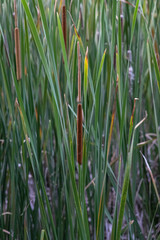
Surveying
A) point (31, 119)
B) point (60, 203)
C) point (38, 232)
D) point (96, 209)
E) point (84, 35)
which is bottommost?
point (38, 232)

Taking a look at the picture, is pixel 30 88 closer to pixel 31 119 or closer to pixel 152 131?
pixel 31 119

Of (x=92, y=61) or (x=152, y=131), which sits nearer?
(x=92, y=61)

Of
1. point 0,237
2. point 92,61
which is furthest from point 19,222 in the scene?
point 92,61

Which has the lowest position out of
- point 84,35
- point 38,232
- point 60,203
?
point 38,232

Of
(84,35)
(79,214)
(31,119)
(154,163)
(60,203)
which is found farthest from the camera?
(154,163)

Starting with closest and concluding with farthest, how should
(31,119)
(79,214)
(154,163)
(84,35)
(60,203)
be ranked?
(79,214)
(31,119)
(60,203)
(84,35)
(154,163)

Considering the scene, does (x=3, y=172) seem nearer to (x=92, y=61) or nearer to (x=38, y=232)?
(x=38, y=232)

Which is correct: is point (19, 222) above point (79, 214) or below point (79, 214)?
below

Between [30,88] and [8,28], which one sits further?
[8,28]

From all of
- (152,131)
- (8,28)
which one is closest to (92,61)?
(8,28)
